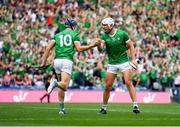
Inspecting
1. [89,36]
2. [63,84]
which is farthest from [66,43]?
[89,36]

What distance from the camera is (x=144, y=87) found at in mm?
36781

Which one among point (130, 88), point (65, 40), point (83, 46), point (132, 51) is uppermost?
point (65, 40)

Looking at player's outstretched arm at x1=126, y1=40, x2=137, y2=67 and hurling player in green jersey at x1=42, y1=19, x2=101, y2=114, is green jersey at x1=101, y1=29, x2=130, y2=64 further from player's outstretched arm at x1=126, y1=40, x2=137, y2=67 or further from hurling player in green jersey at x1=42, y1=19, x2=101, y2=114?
hurling player in green jersey at x1=42, y1=19, x2=101, y2=114

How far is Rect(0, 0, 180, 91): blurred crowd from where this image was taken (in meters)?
35.1

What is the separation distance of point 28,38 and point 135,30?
6517 mm

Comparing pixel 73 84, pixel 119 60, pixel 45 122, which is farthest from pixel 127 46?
pixel 73 84

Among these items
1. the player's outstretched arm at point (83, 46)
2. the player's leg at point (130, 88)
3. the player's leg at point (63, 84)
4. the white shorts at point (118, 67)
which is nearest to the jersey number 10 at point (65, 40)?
the player's outstretched arm at point (83, 46)

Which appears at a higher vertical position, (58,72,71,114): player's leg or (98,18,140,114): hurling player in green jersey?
(98,18,140,114): hurling player in green jersey

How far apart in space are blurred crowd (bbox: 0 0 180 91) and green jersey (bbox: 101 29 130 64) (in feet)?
43.2

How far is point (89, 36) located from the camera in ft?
125

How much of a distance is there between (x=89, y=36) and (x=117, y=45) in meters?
17.4

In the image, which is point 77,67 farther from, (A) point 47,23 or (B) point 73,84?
(A) point 47,23

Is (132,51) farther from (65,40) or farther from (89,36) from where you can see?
(89,36)

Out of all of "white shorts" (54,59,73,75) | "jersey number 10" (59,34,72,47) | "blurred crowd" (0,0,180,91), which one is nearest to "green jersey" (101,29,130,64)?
"jersey number 10" (59,34,72,47)
